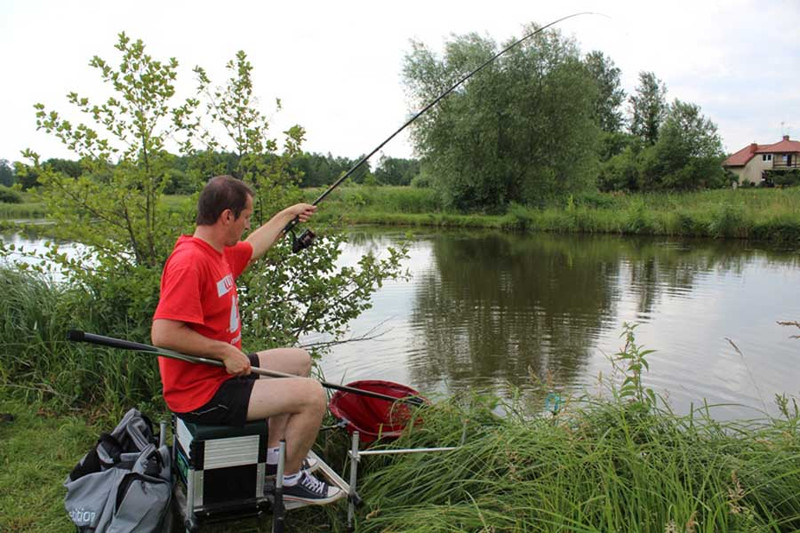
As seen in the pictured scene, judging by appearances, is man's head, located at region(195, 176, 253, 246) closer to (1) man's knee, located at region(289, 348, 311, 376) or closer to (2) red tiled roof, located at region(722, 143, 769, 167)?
(1) man's knee, located at region(289, 348, 311, 376)

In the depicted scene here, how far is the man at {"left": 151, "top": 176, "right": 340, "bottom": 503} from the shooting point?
243cm

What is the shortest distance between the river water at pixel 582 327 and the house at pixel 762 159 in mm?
55145

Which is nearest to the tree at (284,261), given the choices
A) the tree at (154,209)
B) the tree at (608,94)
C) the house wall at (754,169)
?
the tree at (154,209)

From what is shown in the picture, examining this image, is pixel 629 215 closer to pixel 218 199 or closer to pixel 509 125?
pixel 509 125

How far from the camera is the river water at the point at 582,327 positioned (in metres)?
6.65

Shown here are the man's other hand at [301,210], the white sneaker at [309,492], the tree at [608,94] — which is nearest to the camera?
the white sneaker at [309,492]

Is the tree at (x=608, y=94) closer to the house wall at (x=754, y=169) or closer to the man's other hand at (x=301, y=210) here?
the house wall at (x=754, y=169)

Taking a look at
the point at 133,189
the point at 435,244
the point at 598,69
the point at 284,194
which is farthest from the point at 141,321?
the point at 598,69

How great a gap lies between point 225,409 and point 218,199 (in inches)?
35.0

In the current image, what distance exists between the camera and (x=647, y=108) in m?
62.2

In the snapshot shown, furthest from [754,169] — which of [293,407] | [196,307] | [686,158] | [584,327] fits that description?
[196,307]

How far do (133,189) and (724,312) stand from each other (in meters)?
9.29

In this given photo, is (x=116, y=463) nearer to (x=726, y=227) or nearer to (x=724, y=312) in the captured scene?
(x=724, y=312)

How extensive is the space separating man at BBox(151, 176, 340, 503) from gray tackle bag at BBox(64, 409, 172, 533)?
0.37 meters
